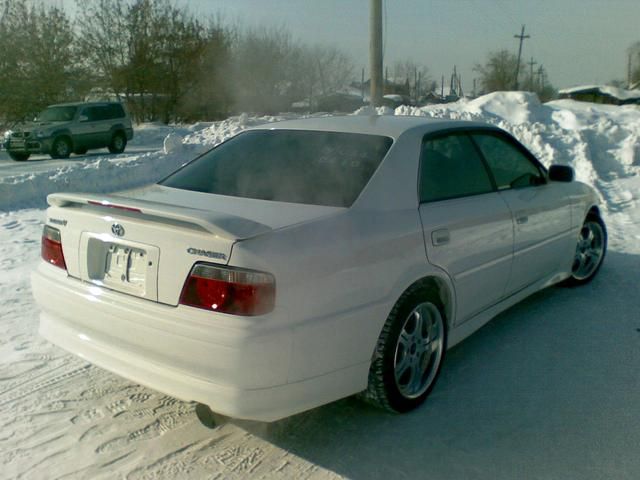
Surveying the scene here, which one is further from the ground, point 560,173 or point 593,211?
point 560,173

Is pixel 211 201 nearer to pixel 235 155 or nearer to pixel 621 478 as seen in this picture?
pixel 235 155

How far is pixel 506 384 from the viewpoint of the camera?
346 cm

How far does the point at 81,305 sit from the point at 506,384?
7.40 feet

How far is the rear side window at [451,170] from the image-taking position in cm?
339

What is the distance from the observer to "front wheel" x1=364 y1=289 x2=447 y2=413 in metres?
2.95

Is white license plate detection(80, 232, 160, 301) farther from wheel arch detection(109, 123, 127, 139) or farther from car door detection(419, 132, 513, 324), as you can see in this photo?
wheel arch detection(109, 123, 127, 139)

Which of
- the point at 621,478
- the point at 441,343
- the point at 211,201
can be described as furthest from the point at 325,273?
the point at 621,478

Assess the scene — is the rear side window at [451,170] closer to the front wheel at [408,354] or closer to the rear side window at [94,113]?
the front wheel at [408,354]

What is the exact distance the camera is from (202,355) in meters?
2.47

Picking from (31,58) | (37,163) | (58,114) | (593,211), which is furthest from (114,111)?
(593,211)

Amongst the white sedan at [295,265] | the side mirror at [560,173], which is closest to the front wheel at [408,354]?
the white sedan at [295,265]

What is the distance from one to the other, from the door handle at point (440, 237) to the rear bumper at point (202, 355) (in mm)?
782

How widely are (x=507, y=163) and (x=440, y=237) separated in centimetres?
130

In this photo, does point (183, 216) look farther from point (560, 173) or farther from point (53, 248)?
point (560, 173)
